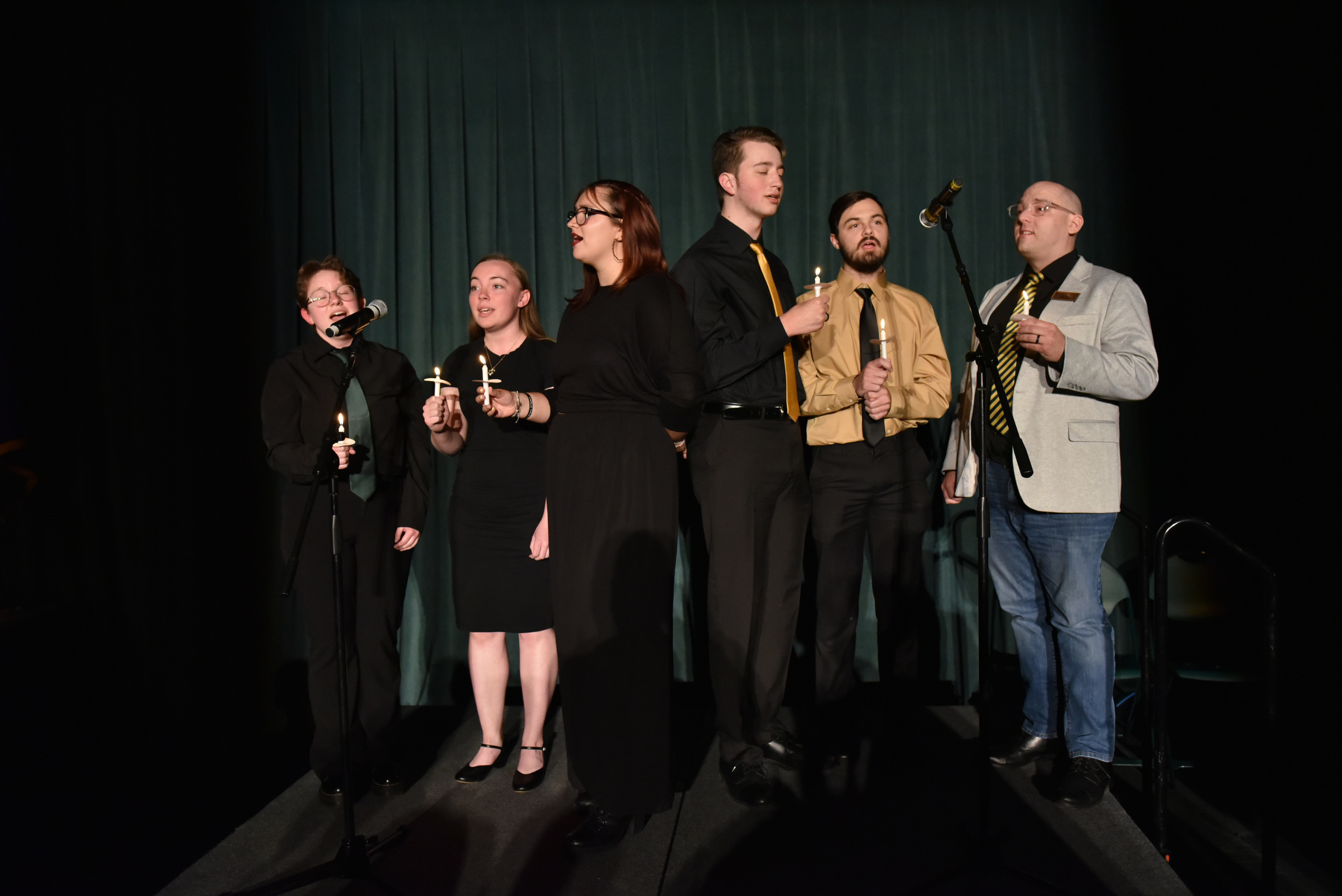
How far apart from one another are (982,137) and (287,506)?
3.43 metres

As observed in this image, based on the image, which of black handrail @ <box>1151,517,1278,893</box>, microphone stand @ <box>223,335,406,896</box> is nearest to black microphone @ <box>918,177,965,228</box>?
black handrail @ <box>1151,517,1278,893</box>

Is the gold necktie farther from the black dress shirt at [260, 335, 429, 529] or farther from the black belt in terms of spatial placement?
the black dress shirt at [260, 335, 429, 529]

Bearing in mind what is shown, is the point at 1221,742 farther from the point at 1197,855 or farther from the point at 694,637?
the point at 694,637

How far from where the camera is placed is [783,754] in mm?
2764

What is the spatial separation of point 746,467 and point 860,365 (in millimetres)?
674

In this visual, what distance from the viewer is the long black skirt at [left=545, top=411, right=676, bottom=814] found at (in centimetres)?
226

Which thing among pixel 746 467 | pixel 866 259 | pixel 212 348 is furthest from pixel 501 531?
pixel 212 348

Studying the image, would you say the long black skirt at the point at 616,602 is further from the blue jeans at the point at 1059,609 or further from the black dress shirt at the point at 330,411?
the blue jeans at the point at 1059,609

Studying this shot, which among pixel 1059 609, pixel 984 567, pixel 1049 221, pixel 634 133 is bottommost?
pixel 1059 609

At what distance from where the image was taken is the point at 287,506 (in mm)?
2730

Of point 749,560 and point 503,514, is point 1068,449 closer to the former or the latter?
point 749,560

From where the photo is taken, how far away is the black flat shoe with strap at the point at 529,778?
107 inches

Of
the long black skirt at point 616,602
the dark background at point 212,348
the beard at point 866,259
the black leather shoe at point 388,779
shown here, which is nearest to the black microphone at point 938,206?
the beard at point 866,259

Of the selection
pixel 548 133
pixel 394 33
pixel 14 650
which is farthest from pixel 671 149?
pixel 14 650
